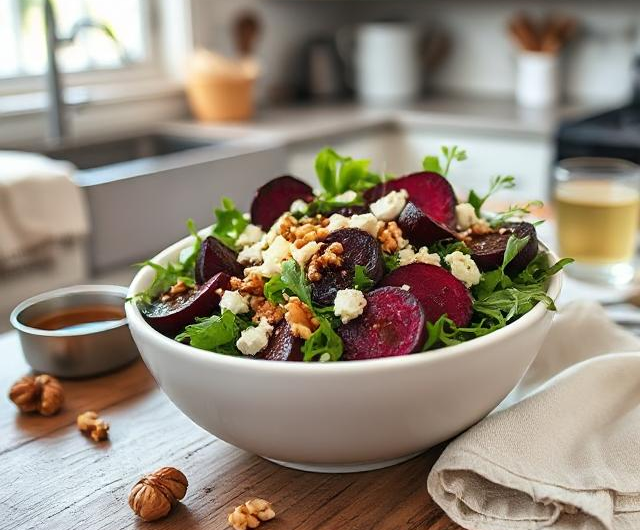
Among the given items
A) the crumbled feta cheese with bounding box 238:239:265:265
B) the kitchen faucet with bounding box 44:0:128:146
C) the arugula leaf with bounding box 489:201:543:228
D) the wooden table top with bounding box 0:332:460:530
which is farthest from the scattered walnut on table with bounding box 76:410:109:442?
the kitchen faucet with bounding box 44:0:128:146

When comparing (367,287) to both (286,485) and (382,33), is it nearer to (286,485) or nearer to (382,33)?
(286,485)

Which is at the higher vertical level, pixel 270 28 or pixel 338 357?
pixel 270 28

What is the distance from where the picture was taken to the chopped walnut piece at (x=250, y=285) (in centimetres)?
77

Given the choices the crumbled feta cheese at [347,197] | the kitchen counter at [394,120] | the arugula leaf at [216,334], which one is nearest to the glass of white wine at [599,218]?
the crumbled feta cheese at [347,197]

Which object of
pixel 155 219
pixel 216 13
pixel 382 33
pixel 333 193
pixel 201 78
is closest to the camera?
pixel 333 193

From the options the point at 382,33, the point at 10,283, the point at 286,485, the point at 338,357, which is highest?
the point at 382,33

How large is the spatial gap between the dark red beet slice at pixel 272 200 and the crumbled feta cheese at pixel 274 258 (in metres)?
0.13

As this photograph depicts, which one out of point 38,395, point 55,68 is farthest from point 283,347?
point 55,68

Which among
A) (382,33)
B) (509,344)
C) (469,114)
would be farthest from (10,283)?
(382,33)

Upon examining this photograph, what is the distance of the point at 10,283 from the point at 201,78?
127 centimetres

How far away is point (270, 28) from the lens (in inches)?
139

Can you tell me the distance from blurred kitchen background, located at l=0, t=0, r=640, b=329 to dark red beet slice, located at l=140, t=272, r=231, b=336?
50.3 inches

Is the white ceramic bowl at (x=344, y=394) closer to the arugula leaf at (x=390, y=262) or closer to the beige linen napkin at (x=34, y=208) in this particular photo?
the arugula leaf at (x=390, y=262)

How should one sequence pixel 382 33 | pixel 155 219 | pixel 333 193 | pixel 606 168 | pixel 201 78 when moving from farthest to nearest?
pixel 382 33, pixel 201 78, pixel 155 219, pixel 606 168, pixel 333 193
